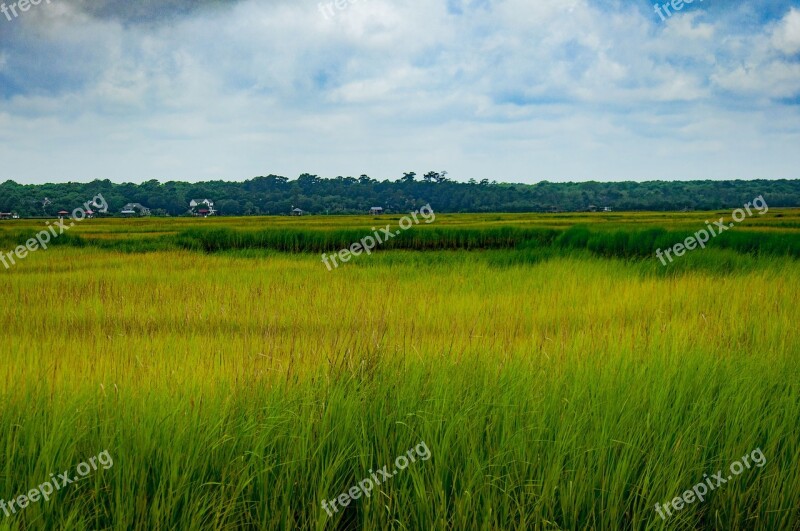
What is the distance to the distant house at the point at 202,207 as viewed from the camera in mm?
76750

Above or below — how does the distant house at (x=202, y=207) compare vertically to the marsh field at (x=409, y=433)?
above

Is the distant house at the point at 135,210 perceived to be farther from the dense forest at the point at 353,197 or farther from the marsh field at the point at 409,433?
the marsh field at the point at 409,433

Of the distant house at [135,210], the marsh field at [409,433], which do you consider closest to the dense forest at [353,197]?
the distant house at [135,210]

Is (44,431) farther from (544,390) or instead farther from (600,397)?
(600,397)

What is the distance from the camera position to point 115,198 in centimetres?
6788

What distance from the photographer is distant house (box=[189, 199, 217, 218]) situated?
7675 centimetres

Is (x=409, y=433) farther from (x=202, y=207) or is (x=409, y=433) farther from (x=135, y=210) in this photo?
(x=202, y=207)

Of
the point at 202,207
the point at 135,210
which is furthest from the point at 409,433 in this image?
the point at 202,207

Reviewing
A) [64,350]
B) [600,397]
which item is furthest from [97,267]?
[600,397]

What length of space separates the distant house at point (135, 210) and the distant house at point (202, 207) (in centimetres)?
793

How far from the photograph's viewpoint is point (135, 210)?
68.2 metres

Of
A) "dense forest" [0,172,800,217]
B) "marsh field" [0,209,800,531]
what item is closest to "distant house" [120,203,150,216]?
"dense forest" [0,172,800,217]

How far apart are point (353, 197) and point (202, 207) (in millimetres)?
22393

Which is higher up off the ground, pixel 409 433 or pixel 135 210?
pixel 135 210
